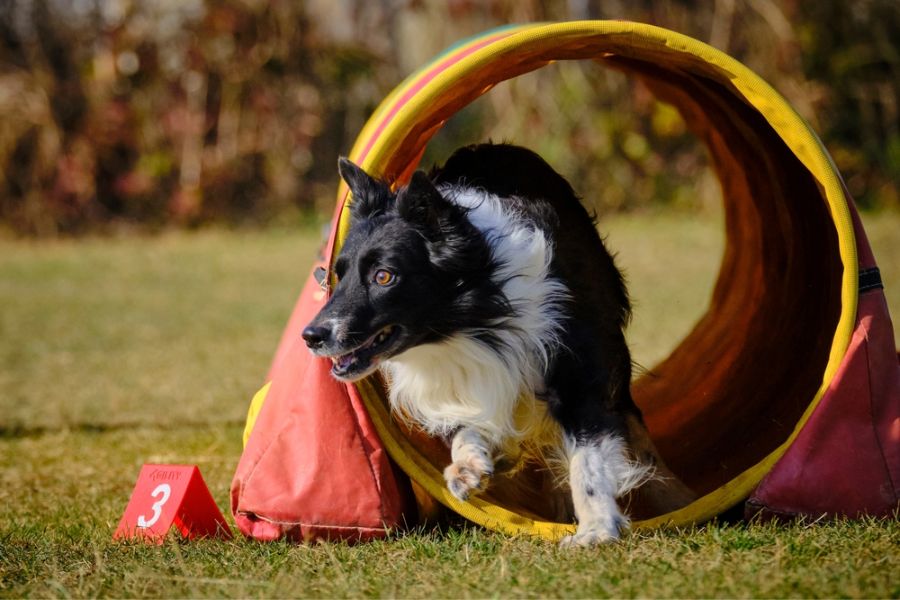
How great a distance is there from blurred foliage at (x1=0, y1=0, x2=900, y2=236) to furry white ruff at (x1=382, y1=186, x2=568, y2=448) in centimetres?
1195

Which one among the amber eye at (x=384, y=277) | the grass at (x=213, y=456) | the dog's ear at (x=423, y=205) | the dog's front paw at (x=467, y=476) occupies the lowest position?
the grass at (x=213, y=456)

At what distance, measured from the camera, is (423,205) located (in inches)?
163

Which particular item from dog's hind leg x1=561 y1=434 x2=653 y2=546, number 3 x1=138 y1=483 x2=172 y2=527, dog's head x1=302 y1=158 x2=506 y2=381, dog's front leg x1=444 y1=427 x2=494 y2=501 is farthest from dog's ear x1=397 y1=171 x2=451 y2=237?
number 3 x1=138 y1=483 x2=172 y2=527

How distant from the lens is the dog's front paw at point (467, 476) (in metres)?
4.23

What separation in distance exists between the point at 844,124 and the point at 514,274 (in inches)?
506

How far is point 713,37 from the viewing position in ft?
51.3

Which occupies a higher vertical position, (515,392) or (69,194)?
(515,392)

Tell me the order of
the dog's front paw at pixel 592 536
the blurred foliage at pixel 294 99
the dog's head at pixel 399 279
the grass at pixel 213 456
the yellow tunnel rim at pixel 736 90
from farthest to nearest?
the blurred foliage at pixel 294 99, the yellow tunnel rim at pixel 736 90, the dog's head at pixel 399 279, the dog's front paw at pixel 592 536, the grass at pixel 213 456

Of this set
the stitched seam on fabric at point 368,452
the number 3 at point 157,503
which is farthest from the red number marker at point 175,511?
the stitched seam on fabric at point 368,452

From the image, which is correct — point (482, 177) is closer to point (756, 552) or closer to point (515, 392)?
point (515, 392)

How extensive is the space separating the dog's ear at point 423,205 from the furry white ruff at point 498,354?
0.69ft

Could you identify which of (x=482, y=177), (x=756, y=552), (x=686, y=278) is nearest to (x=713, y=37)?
(x=686, y=278)

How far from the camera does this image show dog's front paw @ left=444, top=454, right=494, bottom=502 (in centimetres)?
423

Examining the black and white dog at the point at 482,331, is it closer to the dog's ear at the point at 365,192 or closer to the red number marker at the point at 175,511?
the dog's ear at the point at 365,192
